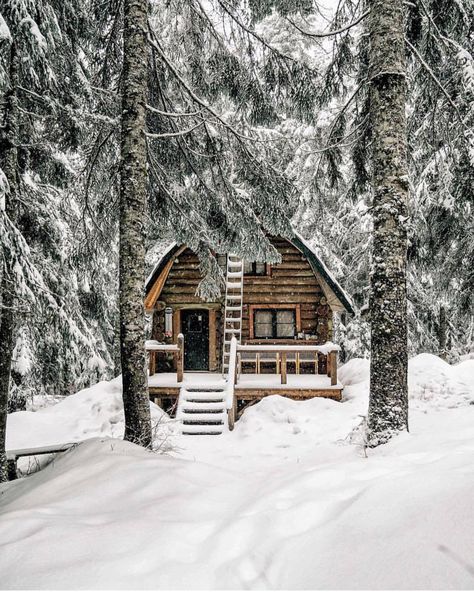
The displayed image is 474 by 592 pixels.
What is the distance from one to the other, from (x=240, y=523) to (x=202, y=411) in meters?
9.20

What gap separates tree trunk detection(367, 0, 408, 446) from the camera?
5266mm

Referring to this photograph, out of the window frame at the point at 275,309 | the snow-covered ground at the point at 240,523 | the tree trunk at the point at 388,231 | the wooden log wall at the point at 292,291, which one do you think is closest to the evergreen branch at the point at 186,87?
the tree trunk at the point at 388,231

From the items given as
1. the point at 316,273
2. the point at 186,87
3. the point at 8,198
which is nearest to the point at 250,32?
the point at 186,87

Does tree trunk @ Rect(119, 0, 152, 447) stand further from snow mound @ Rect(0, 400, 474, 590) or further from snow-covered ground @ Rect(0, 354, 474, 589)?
snow mound @ Rect(0, 400, 474, 590)

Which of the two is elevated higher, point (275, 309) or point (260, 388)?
point (275, 309)

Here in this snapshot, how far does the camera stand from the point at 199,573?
7.95ft

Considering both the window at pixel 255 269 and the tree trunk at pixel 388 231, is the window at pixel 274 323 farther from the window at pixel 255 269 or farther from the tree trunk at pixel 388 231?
the tree trunk at pixel 388 231

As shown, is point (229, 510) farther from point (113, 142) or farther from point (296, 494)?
point (113, 142)

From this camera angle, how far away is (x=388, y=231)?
538 cm

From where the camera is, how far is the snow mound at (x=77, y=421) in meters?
10.6

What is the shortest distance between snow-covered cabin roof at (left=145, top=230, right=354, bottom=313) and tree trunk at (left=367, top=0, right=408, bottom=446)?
8197mm

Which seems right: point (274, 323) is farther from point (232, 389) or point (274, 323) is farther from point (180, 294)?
point (232, 389)

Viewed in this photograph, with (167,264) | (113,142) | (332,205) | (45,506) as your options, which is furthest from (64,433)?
(332,205)

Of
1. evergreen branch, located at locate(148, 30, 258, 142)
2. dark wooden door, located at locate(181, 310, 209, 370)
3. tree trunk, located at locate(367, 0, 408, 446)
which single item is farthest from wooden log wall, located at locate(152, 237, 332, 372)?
tree trunk, located at locate(367, 0, 408, 446)
